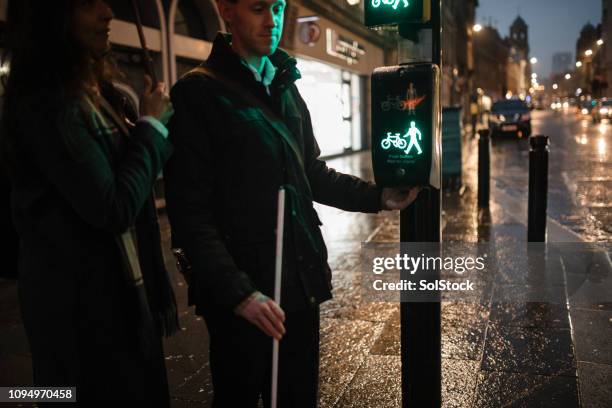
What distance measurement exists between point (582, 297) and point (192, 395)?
3.34 m

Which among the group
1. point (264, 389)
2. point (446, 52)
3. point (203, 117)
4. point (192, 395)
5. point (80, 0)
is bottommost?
point (192, 395)

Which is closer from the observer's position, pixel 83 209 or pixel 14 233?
pixel 83 209

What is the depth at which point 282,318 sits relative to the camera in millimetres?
1784

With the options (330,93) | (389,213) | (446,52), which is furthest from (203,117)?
(446,52)

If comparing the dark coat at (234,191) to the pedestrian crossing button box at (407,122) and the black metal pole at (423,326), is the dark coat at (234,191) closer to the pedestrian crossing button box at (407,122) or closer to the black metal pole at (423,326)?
the pedestrian crossing button box at (407,122)

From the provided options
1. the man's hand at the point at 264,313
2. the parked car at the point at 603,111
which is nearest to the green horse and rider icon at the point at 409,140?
the man's hand at the point at 264,313

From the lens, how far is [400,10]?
7.71ft

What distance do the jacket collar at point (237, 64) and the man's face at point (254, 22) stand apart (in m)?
0.06

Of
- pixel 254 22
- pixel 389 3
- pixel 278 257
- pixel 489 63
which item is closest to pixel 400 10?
pixel 389 3

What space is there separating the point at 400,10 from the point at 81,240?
1564mm

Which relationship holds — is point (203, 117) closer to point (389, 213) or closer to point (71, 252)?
point (71, 252)

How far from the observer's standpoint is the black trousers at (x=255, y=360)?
1948 mm

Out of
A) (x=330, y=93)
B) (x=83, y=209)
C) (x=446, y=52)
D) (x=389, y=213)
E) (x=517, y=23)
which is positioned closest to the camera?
(x=83, y=209)

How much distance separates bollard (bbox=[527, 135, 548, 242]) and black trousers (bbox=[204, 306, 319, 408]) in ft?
15.9
